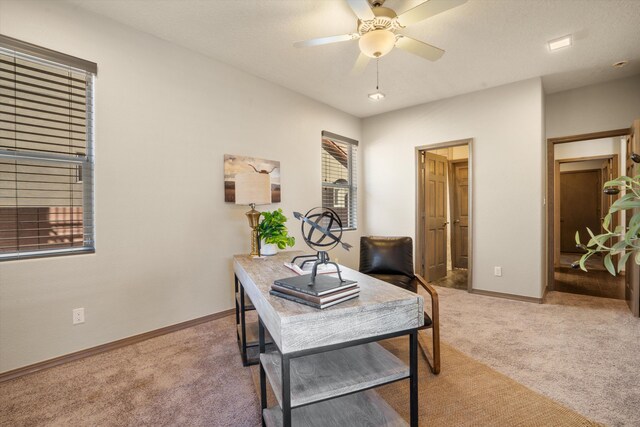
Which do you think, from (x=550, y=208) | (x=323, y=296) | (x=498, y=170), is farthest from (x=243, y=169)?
(x=550, y=208)

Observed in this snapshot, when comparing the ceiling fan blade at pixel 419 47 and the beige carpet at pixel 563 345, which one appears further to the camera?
the ceiling fan blade at pixel 419 47

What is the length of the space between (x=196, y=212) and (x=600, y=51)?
14.3ft

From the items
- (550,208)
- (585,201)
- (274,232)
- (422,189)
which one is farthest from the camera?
(585,201)

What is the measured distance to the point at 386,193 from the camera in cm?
510

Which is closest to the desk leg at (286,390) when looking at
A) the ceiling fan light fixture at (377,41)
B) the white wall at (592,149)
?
the ceiling fan light fixture at (377,41)

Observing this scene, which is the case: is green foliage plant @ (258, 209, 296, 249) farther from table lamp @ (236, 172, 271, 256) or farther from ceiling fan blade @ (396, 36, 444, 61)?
ceiling fan blade @ (396, 36, 444, 61)

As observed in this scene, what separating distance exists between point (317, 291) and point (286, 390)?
373 mm

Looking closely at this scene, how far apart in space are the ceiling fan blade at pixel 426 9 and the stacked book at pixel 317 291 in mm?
1795

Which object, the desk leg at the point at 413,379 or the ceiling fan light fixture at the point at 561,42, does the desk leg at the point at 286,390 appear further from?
the ceiling fan light fixture at the point at 561,42

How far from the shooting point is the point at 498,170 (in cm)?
401

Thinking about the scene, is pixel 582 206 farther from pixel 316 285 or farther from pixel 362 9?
pixel 316 285

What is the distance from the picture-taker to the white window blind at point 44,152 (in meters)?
2.16

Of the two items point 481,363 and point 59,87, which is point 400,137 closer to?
point 481,363

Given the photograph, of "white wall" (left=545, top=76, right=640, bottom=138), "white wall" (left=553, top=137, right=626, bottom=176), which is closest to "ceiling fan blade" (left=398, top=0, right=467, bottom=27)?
"white wall" (left=545, top=76, right=640, bottom=138)
